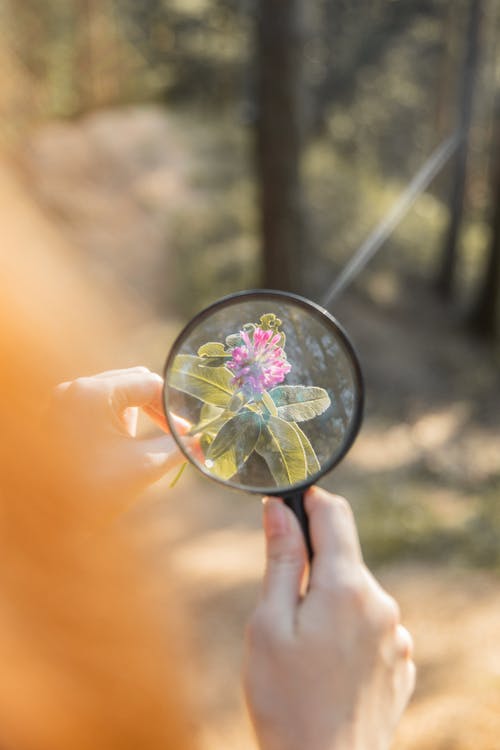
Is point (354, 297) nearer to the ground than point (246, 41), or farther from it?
nearer to the ground

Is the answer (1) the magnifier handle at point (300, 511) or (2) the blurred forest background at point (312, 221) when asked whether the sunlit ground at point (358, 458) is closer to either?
(2) the blurred forest background at point (312, 221)

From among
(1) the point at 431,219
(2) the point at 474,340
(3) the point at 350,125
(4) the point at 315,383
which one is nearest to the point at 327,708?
(4) the point at 315,383

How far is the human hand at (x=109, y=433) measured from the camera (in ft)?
3.22

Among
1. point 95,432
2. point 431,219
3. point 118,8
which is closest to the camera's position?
point 95,432

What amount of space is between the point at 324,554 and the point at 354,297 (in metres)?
7.16

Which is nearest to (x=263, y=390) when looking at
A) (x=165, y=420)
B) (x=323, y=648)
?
(x=165, y=420)

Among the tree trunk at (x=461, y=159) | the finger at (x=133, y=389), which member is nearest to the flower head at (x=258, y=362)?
the finger at (x=133, y=389)

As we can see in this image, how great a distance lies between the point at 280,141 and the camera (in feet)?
17.9

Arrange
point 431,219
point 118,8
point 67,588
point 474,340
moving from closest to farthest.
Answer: point 67,588 < point 474,340 < point 431,219 < point 118,8

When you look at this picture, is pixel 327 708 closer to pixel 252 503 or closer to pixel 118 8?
pixel 252 503

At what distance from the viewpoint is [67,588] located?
1202 mm

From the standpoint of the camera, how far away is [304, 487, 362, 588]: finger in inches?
32.3

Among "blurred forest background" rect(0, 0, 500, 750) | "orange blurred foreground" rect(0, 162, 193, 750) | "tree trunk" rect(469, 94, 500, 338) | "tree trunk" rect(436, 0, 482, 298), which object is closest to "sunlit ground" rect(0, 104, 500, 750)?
"blurred forest background" rect(0, 0, 500, 750)

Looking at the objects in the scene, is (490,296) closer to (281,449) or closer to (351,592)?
(281,449)
